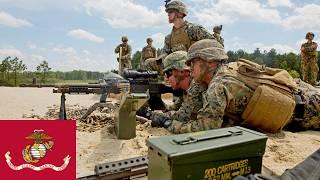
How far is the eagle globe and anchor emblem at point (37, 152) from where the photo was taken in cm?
235

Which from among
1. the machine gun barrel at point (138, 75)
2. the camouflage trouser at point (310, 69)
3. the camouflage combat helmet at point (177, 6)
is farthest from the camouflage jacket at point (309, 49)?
the machine gun barrel at point (138, 75)

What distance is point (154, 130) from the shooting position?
4.46 meters

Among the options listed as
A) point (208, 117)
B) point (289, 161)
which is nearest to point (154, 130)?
point (208, 117)

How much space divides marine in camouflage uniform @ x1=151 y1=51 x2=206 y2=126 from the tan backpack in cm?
58

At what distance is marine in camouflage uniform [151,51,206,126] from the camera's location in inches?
174

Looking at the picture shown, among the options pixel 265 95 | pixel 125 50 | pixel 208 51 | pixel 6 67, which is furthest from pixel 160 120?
pixel 6 67

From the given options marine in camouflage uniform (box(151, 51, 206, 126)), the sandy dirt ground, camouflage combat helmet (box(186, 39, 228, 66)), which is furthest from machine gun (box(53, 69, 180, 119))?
camouflage combat helmet (box(186, 39, 228, 66))

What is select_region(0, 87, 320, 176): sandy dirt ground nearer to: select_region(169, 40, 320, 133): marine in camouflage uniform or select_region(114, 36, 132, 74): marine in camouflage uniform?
select_region(169, 40, 320, 133): marine in camouflage uniform

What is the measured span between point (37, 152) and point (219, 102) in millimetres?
1937

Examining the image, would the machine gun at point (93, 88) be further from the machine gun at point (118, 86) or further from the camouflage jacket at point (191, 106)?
the camouflage jacket at point (191, 106)

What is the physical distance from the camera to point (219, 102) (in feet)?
11.8

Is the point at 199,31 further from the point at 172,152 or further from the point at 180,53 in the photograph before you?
the point at 172,152

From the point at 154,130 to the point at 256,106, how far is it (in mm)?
1364

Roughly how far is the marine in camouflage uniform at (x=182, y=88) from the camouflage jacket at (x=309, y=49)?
1229 centimetres
